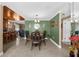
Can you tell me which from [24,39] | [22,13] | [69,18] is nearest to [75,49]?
[69,18]

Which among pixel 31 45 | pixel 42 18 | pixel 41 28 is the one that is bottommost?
pixel 31 45

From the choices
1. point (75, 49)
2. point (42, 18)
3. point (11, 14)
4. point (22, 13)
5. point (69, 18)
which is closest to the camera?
point (75, 49)

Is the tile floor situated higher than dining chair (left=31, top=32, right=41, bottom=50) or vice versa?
dining chair (left=31, top=32, right=41, bottom=50)

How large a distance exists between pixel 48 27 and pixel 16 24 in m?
2.72

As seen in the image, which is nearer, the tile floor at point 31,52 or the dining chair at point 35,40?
the tile floor at point 31,52

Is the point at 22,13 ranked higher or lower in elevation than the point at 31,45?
higher

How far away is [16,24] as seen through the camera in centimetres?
539

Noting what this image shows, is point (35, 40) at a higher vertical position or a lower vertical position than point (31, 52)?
higher

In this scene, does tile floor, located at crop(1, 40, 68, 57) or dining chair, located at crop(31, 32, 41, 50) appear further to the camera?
dining chair, located at crop(31, 32, 41, 50)

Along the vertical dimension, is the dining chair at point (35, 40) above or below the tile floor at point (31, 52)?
above

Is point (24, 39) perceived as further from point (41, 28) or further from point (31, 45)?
point (41, 28)

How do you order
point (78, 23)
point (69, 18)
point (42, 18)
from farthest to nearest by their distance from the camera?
point (42, 18)
point (69, 18)
point (78, 23)

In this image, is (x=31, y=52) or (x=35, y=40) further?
(x=35, y=40)

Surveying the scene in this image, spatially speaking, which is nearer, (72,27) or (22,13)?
(72,27)
